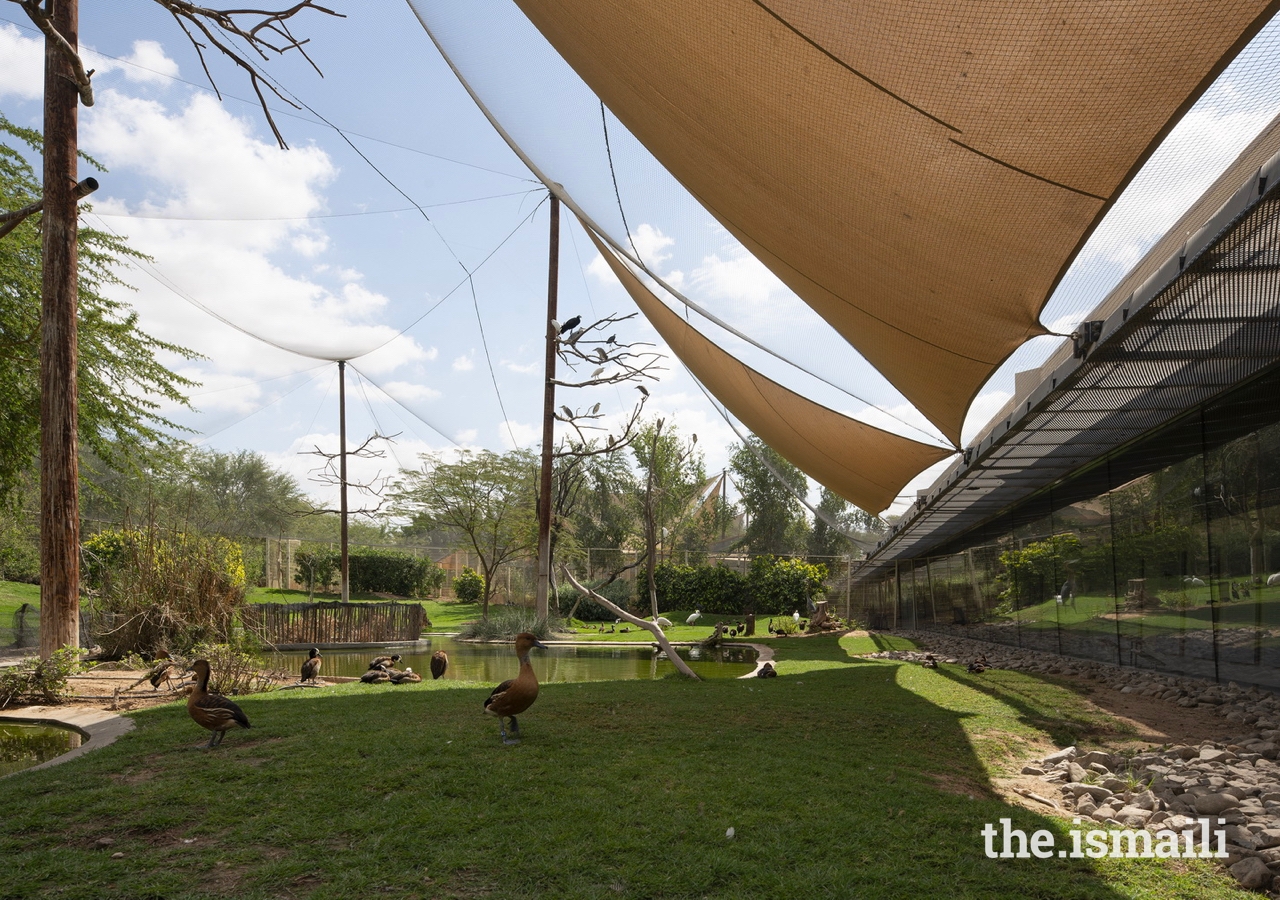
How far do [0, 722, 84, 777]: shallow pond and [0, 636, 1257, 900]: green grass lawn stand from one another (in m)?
0.41

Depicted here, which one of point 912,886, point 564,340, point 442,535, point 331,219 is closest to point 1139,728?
point 912,886

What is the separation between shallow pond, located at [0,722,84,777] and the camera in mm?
4391

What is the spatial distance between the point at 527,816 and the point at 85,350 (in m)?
9.25

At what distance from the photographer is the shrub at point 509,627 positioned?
13930mm

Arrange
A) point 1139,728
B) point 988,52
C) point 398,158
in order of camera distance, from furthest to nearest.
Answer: point 398,158
point 1139,728
point 988,52

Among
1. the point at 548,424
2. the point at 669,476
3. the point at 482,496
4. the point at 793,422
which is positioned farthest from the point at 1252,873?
the point at 669,476

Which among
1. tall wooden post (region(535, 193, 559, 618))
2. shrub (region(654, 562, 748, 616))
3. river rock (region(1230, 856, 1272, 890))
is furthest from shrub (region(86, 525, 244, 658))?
shrub (region(654, 562, 748, 616))

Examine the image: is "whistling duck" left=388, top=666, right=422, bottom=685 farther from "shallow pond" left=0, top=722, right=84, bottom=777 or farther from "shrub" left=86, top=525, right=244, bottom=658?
"shallow pond" left=0, top=722, right=84, bottom=777

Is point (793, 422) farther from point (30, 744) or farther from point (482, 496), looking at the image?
point (482, 496)

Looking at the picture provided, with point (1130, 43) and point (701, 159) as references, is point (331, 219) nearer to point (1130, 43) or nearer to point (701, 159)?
point (701, 159)

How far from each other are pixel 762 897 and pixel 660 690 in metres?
4.67

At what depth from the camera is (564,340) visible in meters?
13.0

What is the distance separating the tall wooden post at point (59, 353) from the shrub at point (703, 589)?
15.7 meters

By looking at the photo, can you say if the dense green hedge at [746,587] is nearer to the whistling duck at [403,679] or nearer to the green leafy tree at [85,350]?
the whistling duck at [403,679]
